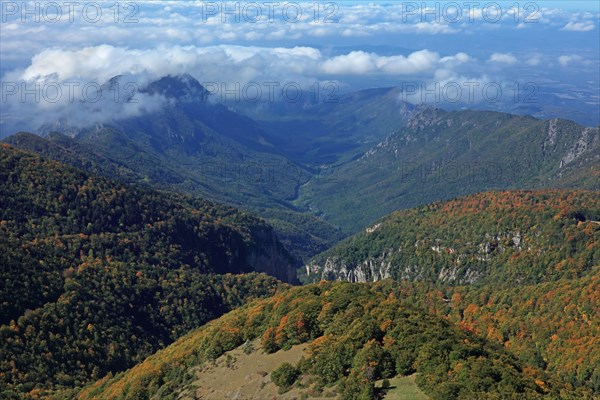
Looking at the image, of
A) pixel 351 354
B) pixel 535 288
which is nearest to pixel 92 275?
pixel 535 288

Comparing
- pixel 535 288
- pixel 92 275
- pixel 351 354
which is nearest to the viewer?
pixel 351 354

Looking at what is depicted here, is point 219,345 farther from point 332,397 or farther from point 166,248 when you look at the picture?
point 166,248

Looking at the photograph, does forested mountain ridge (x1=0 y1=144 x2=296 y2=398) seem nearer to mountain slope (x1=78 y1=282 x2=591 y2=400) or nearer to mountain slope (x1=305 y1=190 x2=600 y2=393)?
mountain slope (x1=78 y1=282 x2=591 y2=400)

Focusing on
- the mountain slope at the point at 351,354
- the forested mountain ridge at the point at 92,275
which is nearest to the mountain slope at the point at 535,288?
the mountain slope at the point at 351,354

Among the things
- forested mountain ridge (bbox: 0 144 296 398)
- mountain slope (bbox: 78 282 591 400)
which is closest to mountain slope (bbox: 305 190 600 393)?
mountain slope (bbox: 78 282 591 400)

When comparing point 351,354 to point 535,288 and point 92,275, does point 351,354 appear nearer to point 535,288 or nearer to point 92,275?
point 535,288

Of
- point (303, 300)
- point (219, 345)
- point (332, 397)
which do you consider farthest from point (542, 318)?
point (332, 397)
